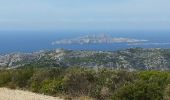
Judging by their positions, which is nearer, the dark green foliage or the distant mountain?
the dark green foliage

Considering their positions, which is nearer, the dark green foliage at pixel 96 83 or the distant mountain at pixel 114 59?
the dark green foliage at pixel 96 83

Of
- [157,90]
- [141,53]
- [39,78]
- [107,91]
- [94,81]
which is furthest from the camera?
[141,53]

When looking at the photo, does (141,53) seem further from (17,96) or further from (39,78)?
(17,96)

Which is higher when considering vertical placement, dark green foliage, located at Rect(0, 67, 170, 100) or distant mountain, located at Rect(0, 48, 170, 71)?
dark green foliage, located at Rect(0, 67, 170, 100)

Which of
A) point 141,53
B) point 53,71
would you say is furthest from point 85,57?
point 53,71

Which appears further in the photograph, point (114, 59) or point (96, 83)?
point (114, 59)

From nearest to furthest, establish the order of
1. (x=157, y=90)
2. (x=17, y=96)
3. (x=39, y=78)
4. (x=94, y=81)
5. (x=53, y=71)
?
(x=17, y=96), (x=157, y=90), (x=94, y=81), (x=39, y=78), (x=53, y=71)

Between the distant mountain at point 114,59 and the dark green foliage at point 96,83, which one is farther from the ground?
the dark green foliage at point 96,83

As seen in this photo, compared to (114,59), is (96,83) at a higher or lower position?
higher
